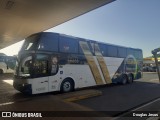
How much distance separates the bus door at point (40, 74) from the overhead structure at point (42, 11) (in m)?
2.75

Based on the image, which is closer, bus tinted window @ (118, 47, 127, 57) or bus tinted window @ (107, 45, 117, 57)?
Result: bus tinted window @ (107, 45, 117, 57)

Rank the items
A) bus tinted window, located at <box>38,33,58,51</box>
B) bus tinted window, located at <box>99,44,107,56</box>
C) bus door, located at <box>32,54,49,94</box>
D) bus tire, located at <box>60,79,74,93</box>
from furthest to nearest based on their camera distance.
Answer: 1. bus tinted window, located at <box>99,44,107,56</box>
2. bus tire, located at <box>60,79,74,93</box>
3. bus tinted window, located at <box>38,33,58,51</box>
4. bus door, located at <box>32,54,49,94</box>

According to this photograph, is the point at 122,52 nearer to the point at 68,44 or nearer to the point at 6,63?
the point at 68,44

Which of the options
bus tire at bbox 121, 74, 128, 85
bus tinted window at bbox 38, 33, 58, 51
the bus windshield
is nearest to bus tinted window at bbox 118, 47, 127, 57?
bus tire at bbox 121, 74, 128, 85

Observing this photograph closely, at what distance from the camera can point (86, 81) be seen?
10.8 meters

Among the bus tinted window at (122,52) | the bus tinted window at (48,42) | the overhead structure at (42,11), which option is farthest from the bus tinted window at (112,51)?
the bus tinted window at (48,42)

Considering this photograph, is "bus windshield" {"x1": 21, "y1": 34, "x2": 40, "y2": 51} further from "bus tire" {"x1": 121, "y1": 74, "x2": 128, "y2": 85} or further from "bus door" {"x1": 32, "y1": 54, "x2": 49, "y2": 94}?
"bus tire" {"x1": 121, "y1": 74, "x2": 128, "y2": 85}

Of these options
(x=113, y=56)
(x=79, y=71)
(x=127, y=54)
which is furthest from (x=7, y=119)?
(x=127, y=54)

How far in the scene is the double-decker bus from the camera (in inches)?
332

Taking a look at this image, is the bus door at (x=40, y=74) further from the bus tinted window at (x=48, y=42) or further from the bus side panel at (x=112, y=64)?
the bus side panel at (x=112, y=64)

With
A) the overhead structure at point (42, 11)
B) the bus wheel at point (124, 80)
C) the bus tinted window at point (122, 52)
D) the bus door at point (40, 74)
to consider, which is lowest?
the bus wheel at point (124, 80)

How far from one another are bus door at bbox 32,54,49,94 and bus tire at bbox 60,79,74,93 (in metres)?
1.12

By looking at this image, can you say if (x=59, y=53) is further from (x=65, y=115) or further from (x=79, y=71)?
(x=65, y=115)

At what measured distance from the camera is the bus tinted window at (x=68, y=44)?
9727 mm
